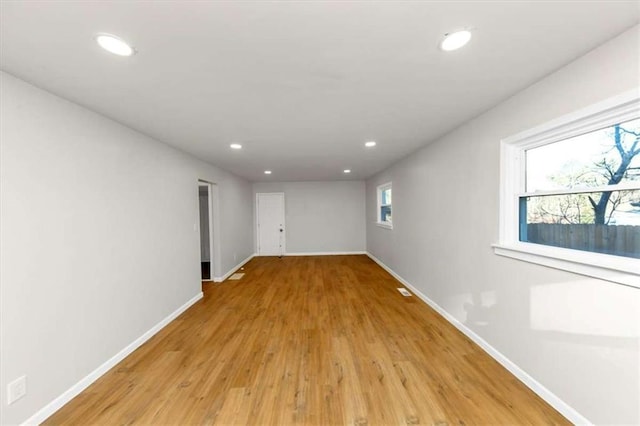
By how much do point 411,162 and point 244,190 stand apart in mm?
4322

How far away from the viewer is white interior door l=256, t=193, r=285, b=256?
25.1ft

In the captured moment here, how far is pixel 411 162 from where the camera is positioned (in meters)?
4.25

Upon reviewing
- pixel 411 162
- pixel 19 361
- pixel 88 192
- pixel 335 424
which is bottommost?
pixel 335 424

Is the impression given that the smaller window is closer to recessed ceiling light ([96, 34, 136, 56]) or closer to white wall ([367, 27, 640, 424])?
white wall ([367, 27, 640, 424])

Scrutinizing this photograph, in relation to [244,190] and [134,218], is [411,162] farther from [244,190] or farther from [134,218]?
[244,190]

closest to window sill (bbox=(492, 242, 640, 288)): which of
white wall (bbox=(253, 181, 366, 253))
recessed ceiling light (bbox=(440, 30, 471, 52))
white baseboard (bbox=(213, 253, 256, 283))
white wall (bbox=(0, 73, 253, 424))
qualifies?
recessed ceiling light (bbox=(440, 30, 471, 52))

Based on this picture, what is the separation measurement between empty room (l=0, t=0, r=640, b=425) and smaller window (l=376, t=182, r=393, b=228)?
2474 mm

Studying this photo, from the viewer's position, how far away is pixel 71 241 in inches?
78.1

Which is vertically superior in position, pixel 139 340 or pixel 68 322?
pixel 68 322

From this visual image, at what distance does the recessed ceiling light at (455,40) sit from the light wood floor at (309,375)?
2.28 meters

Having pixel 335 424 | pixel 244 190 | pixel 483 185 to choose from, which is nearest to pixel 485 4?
pixel 483 185

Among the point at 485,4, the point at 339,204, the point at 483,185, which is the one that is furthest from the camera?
the point at 339,204

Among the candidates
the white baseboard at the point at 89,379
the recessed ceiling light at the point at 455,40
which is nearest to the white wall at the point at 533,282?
the recessed ceiling light at the point at 455,40

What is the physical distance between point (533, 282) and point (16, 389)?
139 inches
